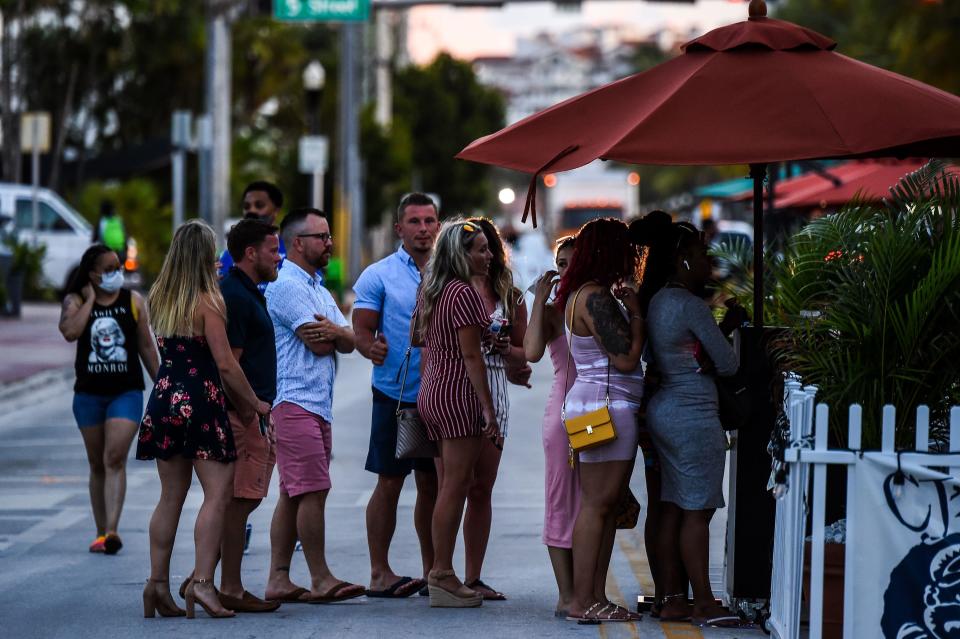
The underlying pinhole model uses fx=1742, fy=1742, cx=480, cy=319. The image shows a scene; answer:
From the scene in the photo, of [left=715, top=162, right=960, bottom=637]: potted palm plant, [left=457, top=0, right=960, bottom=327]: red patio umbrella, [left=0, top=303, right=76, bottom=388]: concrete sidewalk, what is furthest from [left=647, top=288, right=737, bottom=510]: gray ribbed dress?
[left=0, top=303, right=76, bottom=388]: concrete sidewalk

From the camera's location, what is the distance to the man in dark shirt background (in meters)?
8.27

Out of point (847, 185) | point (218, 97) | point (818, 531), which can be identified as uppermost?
point (218, 97)

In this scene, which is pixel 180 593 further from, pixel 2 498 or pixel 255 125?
pixel 255 125

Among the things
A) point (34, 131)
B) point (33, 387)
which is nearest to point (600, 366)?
point (33, 387)

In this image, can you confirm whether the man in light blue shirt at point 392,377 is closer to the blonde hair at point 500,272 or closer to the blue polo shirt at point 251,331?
the blonde hair at point 500,272

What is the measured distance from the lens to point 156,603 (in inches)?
324

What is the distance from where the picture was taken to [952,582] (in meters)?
6.36

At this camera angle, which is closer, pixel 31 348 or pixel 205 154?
pixel 31 348

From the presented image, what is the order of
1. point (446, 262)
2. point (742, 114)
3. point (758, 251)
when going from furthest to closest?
1. point (446, 262)
2. point (758, 251)
3. point (742, 114)

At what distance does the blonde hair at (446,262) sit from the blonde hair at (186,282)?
98cm

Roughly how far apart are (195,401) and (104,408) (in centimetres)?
256

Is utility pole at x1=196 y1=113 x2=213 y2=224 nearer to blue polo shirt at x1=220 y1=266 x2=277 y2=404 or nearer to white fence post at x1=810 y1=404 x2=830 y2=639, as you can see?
blue polo shirt at x1=220 y1=266 x2=277 y2=404

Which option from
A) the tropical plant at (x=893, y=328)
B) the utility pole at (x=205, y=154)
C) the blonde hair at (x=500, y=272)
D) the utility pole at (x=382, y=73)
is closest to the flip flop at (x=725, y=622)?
the tropical plant at (x=893, y=328)

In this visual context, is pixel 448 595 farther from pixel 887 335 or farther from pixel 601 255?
pixel 887 335
